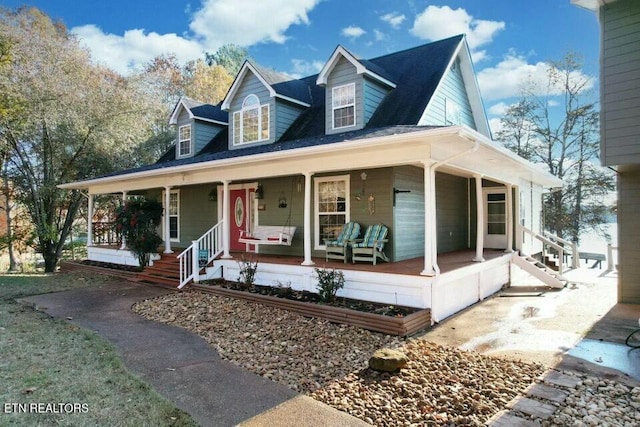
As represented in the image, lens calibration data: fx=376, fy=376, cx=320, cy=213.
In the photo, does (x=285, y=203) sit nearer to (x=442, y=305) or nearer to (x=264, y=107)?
(x=264, y=107)

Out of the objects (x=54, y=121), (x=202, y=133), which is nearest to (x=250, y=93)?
(x=202, y=133)

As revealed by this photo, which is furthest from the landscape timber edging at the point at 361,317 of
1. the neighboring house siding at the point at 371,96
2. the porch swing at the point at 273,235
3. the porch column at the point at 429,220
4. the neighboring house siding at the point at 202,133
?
the neighboring house siding at the point at 202,133

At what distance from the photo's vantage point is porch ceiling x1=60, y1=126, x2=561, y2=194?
6.28m

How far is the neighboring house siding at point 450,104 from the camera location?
31.6 ft

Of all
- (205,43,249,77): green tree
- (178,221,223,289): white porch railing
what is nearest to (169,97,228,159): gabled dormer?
(178,221,223,289): white porch railing

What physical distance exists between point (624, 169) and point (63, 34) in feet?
67.1

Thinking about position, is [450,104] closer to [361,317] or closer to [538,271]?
[538,271]

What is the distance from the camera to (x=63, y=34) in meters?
16.3

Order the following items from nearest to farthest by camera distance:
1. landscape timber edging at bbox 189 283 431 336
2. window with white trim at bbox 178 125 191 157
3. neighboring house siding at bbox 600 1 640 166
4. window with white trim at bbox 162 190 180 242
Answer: landscape timber edging at bbox 189 283 431 336
neighboring house siding at bbox 600 1 640 166
window with white trim at bbox 162 190 180 242
window with white trim at bbox 178 125 191 157

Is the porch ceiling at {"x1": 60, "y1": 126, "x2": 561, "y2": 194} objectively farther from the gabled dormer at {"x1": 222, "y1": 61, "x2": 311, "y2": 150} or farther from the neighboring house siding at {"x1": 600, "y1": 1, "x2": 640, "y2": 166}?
the gabled dormer at {"x1": 222, "y1": 61, "x2": 311, "y2": 150}

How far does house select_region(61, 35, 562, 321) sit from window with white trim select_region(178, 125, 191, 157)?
0.04 meters

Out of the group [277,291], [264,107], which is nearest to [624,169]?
[277,291]

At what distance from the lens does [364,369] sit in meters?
4.46

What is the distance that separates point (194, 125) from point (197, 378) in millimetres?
11440
